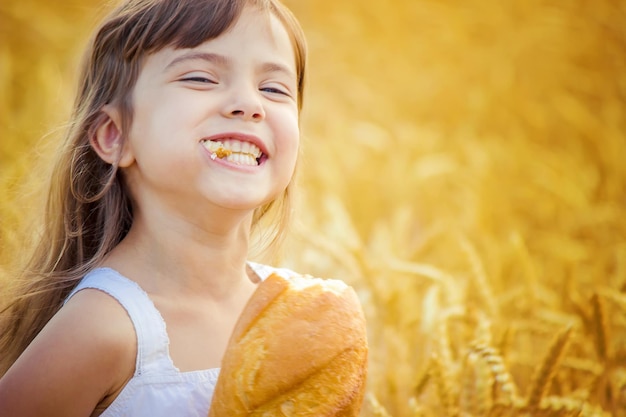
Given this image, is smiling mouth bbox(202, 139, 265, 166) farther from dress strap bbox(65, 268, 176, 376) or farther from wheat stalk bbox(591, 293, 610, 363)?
wheat stalk bbox(591, 293, 610, 363)

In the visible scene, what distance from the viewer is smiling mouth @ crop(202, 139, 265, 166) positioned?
1328 millimetres

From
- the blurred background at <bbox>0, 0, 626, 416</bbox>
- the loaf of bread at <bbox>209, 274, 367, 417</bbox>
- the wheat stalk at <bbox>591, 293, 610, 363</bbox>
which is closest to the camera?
the loaf of bread at <bbox>209, 274, 367, 417</bbox>

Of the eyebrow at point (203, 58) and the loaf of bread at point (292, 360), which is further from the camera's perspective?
the eyebrow at point (203, 58)

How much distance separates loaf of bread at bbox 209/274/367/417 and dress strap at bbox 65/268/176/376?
0.57 ft

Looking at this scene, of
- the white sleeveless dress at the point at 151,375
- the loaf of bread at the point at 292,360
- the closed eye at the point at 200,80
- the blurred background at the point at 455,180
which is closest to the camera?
the loaf of bread at the point at 292,360

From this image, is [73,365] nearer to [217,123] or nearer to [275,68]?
[217,123]

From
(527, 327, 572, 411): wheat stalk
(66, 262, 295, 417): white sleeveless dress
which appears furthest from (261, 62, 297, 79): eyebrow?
(527, 327, 572, 411): wheat stalk

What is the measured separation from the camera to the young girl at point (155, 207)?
4.01ft

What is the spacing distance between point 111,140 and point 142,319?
1.41ft

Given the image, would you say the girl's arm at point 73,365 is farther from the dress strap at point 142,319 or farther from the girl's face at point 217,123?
the girl's face at point 217,123

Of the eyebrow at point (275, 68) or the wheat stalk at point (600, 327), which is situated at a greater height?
the eyebrow at point (275, 68)

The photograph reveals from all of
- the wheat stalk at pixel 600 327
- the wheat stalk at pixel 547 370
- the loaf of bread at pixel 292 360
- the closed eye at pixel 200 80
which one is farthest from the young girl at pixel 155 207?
the wheat stalk at pixel 600 327

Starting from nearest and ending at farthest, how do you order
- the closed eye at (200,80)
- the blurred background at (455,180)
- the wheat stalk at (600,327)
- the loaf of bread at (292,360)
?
the loaf of bread at (292,360) < the closed eye at (200,80) < the wheat stalk at (600,327) < the blurred background at (455,180)

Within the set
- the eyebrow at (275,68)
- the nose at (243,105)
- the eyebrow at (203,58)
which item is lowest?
the nose at (243,105)
